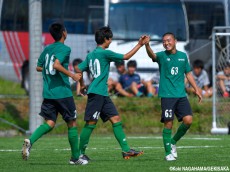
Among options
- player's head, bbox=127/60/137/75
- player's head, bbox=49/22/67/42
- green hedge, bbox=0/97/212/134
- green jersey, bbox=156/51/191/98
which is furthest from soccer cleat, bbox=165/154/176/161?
player's head, bbox=127/60/137/75

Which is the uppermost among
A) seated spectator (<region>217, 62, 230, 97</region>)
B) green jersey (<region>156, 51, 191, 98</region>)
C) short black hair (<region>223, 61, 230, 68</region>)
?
green jersey (<region>156, 51, 191, 98</region>)

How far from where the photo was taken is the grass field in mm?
11898

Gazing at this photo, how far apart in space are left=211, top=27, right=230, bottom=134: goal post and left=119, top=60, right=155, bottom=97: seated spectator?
1.99 meters

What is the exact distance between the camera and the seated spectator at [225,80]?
71.7ft

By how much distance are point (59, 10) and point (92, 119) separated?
15.8 meters

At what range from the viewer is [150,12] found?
2609 cm

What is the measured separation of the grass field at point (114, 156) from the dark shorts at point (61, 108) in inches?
25.7

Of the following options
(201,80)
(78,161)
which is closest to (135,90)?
(201,80)

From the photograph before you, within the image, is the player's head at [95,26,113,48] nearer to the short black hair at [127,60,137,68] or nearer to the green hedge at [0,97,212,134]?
the green hedge at [0,97,212,134]

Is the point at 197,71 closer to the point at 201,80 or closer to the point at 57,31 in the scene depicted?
the point at 201,80

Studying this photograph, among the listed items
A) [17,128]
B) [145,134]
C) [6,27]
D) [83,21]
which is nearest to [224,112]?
[145,134]

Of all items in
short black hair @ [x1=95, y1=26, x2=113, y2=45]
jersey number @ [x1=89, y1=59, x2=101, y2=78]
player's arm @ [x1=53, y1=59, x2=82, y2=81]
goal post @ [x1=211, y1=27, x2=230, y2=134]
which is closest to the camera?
player's arm @ [x1=53, y1=59, x2=82, y2=81]

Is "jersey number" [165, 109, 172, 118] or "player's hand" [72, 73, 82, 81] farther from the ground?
"player's hand" [72, 73, 82, 81]

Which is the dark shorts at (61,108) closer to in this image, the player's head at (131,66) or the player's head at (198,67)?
the player's head at (131,66)
